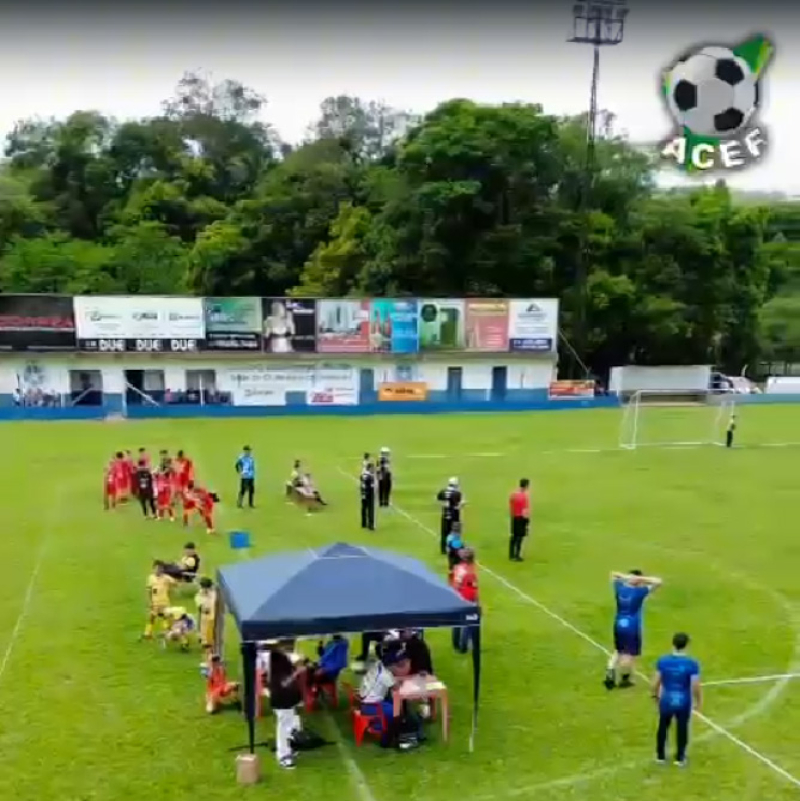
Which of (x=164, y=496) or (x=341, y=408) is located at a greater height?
(x=164, y=496)

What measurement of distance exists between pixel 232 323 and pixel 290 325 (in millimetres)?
2741

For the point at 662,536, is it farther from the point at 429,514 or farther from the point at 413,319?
the point at 413,319

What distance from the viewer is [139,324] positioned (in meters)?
46.8

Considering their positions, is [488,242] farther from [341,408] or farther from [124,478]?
[124,478]

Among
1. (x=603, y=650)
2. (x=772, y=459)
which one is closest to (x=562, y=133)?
(x=772, y=459)

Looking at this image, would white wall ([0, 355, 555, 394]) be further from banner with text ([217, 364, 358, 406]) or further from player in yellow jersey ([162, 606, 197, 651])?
player in yellow jersey ([162, 606, 197, 651])

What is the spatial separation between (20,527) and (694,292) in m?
50.2

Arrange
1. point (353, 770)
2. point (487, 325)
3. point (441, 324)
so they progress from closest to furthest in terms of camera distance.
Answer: point (353, 770) < point (441, 324) < point (487, 325)

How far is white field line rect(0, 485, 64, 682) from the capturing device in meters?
13.2

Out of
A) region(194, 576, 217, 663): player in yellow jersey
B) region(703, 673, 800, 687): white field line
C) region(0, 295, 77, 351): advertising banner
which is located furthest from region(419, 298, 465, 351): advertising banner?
region(703, 673, 800, 687): white field line

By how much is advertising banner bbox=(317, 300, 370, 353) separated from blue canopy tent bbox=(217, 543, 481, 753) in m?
38.0

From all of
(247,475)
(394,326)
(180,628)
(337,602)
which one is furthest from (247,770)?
(394,326)

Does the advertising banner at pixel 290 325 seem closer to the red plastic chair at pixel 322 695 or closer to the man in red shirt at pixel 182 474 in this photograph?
the man in red shirt at pixel 182 474

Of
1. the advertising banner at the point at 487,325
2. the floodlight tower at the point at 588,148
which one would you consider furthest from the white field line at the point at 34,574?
the floodlight tower at the point at 588,148
